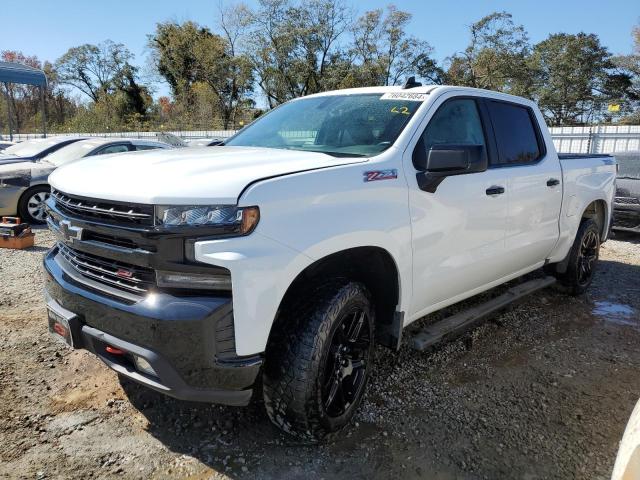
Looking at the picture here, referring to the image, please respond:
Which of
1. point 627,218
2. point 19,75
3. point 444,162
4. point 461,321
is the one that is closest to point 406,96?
point 444,162

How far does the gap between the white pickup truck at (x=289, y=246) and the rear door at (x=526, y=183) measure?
7 centimetres

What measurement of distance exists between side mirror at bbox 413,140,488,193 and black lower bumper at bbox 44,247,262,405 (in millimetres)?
1419

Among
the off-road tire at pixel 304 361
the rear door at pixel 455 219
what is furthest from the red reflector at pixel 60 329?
the rear door at pixel 455 219

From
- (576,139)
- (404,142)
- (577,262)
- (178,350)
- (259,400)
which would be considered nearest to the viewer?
(178,350)

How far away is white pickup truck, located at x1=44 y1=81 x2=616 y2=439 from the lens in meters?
2.11

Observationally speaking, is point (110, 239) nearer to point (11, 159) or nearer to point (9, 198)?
point (9, 198)

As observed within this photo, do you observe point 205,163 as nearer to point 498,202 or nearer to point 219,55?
point 498,202

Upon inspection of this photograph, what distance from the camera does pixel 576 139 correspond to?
16453 mm

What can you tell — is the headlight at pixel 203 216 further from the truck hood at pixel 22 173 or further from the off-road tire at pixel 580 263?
the truck hood at pixel 22 173

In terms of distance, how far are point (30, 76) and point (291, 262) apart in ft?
76.4

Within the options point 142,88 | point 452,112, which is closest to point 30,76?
point 452,112

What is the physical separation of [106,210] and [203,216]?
52 cm

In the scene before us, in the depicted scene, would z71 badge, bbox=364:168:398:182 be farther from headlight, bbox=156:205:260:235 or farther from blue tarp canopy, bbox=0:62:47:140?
blue tarp canopy, bbox=0:62:47:140

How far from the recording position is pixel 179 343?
211 cm
